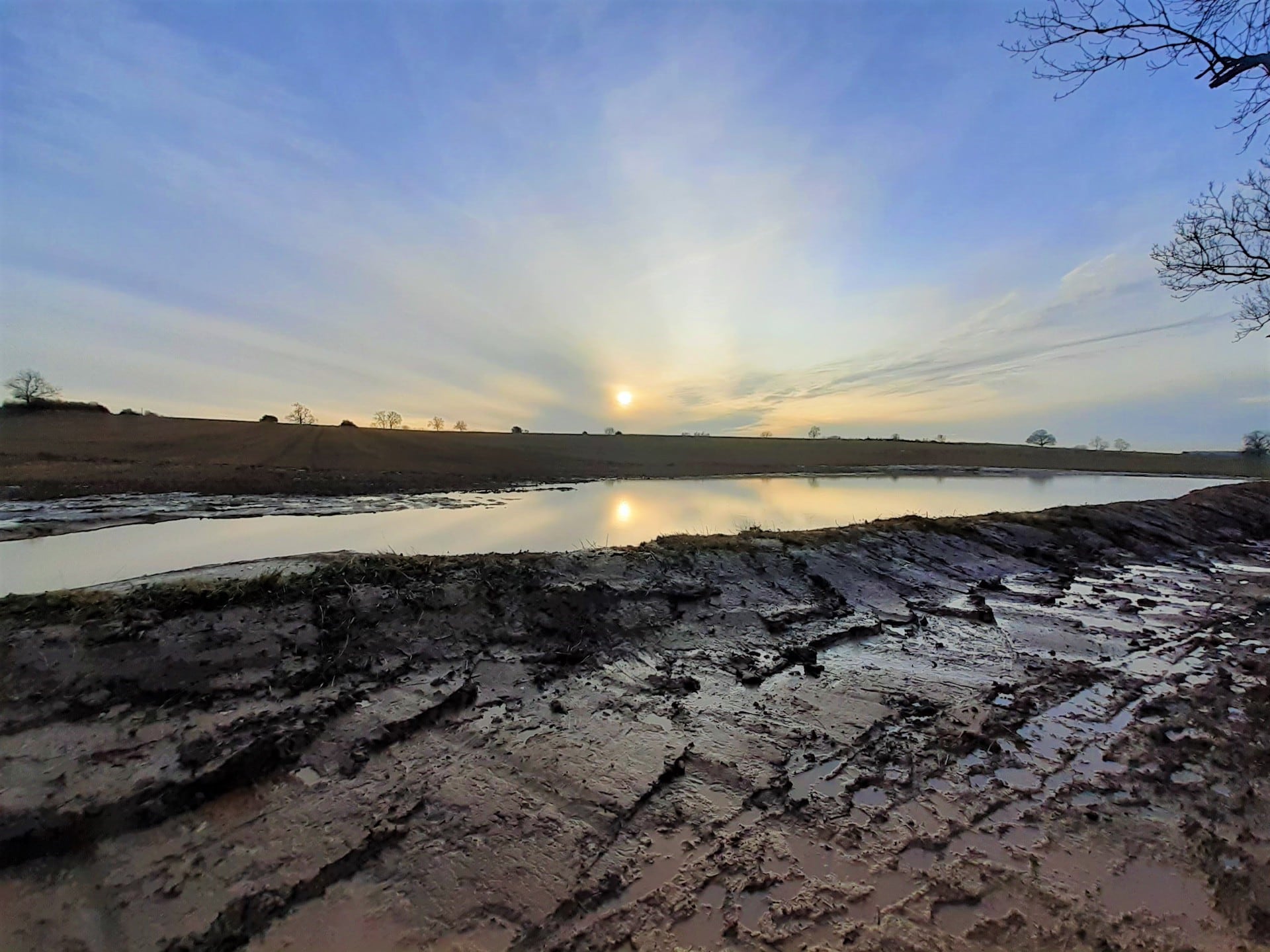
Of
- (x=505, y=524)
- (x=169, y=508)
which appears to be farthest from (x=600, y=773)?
(x=169, y=508)

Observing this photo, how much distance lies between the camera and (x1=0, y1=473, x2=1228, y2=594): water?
9.27 meters

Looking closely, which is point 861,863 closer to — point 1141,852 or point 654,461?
point 1141,852

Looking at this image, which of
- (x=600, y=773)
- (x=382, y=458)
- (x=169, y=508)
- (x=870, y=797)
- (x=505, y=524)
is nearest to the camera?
(x=870, y=797)

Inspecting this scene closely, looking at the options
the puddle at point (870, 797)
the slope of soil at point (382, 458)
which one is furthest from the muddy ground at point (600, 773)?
the slope of soil at point (382, 458)

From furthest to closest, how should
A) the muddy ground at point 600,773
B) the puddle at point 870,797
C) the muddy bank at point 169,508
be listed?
the muddy bank at point 169,508 < the puddle at point 870,797 < the muddy ground at point 600,773

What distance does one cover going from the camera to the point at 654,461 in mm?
47562

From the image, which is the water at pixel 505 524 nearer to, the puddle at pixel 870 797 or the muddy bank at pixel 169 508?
the muddy bank at pixel 169 508

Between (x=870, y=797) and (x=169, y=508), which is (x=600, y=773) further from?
(x=169, y=508)

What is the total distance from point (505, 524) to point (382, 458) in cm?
2553

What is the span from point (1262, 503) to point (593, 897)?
23.7 meters

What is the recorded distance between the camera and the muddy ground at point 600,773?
2623 mm

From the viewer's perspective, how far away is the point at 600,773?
376cm

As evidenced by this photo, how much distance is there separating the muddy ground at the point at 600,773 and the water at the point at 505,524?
3895 mm

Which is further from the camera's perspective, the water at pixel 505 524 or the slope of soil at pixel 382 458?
the slope of soil at pixel 382 458
